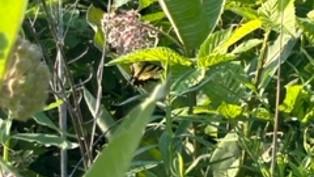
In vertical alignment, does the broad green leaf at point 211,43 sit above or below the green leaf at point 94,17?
above

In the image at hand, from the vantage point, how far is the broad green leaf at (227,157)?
1554 mm

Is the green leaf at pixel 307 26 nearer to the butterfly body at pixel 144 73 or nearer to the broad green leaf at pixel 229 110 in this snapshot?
the broad green leaf at pixel 229 110

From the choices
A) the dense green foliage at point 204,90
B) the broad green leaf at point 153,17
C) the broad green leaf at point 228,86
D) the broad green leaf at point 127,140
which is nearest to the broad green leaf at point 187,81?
the dense green foliage at point 204,90

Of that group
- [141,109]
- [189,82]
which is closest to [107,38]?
[189,82]

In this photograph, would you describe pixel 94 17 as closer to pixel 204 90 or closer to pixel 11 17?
pixel 204 90

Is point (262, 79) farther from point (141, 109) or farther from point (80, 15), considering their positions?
point (141, 109)

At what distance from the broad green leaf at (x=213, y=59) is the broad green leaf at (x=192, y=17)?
0.05 m

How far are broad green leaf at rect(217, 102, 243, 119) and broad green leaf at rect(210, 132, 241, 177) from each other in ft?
0.21

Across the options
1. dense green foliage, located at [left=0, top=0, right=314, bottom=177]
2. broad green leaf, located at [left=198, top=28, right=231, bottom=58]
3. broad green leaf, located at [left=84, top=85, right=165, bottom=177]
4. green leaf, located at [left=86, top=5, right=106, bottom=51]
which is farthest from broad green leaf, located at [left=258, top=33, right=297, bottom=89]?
broad green leaf, located at [left=84, top=85, right=165, bottom=177]

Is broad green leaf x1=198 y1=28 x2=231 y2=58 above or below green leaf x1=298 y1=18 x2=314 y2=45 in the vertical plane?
above

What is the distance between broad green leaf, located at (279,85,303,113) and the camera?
1.45 m

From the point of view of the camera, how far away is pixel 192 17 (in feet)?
4.23

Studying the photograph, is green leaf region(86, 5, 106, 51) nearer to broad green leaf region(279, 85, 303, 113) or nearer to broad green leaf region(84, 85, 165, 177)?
broad green leaf region(279, 85, 303, 113)

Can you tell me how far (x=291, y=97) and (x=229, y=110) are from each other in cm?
11
